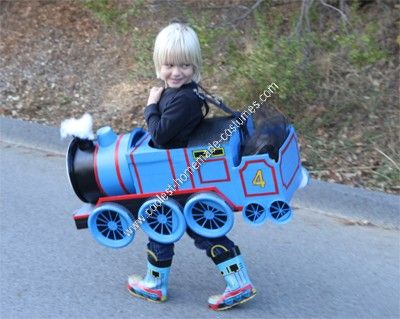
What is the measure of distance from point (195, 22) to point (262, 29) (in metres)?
0.61

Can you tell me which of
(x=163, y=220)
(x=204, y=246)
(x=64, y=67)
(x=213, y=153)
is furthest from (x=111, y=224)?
(x=64, y=67)

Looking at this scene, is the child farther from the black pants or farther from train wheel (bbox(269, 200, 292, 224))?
train wheel (bbox(269, 200, 292, 224))

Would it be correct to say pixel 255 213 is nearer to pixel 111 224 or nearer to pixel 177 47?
pixel 111 224

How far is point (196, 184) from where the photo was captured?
315 cm

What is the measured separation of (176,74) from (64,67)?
428 cm

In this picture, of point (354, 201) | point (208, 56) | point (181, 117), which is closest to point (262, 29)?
point (208, 56)

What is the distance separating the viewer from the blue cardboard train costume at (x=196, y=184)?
10.1 ft

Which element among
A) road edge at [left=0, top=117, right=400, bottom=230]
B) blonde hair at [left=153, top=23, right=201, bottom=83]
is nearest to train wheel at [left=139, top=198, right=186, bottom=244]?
blonde hair at [left=153, top=23, right=201, bottom=83]

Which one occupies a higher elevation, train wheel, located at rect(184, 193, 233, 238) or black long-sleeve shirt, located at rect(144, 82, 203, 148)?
black long-sleeve shirt, located at rect(144, 82, 203, 148)

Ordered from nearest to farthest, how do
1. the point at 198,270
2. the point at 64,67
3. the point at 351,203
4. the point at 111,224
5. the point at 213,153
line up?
the point at 213,153 < the point at 111,224 < the point at 198,270 < the point at 351,203 < the point at 64,67

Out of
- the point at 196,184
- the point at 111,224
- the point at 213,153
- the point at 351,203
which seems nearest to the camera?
the point at 213,153

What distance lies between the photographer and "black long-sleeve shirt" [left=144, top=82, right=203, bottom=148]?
306cm

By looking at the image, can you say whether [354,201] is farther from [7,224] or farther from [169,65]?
[7,224]

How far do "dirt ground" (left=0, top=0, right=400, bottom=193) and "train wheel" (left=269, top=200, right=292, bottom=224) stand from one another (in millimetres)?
3106
